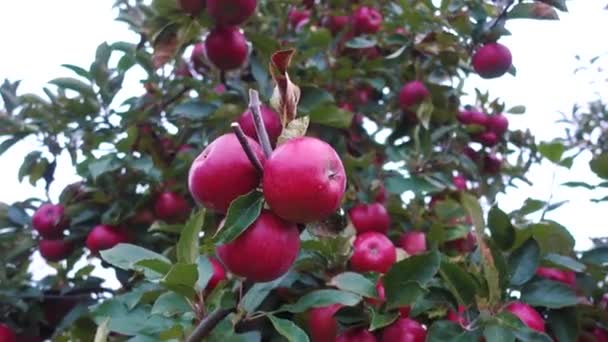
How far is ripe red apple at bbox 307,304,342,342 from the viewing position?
49.7 inches

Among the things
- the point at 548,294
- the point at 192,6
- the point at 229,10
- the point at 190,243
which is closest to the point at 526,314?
the point at 548,294

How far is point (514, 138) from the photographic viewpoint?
8.87 feet

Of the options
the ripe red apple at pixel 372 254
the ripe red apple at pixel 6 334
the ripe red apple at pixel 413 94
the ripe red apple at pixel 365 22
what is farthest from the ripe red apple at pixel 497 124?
the ripe red apple at pixel 6 334

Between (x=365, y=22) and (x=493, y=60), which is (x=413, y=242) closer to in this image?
(x=493, y=60)

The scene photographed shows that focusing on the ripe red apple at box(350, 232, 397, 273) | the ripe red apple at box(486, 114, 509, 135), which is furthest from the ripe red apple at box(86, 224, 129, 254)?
the ripe red apple at box(486, 114, 509, 135)

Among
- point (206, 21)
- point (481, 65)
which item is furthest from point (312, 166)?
point (481, 65)

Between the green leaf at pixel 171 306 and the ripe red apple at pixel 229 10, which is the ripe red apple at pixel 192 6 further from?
the green leaf at pixel 171 306

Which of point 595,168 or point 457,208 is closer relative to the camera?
point 595,168

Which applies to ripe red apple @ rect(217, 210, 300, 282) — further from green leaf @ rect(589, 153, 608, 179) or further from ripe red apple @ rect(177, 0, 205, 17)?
ripe red apple @ rect(177, 0, 205, 17)

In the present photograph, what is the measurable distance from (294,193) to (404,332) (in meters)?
0.51

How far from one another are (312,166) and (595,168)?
2.92ft

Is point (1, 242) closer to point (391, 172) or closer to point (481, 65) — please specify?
point (391, 172)

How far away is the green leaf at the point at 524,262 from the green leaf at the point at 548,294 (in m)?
0.04

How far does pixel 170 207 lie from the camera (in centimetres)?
199
